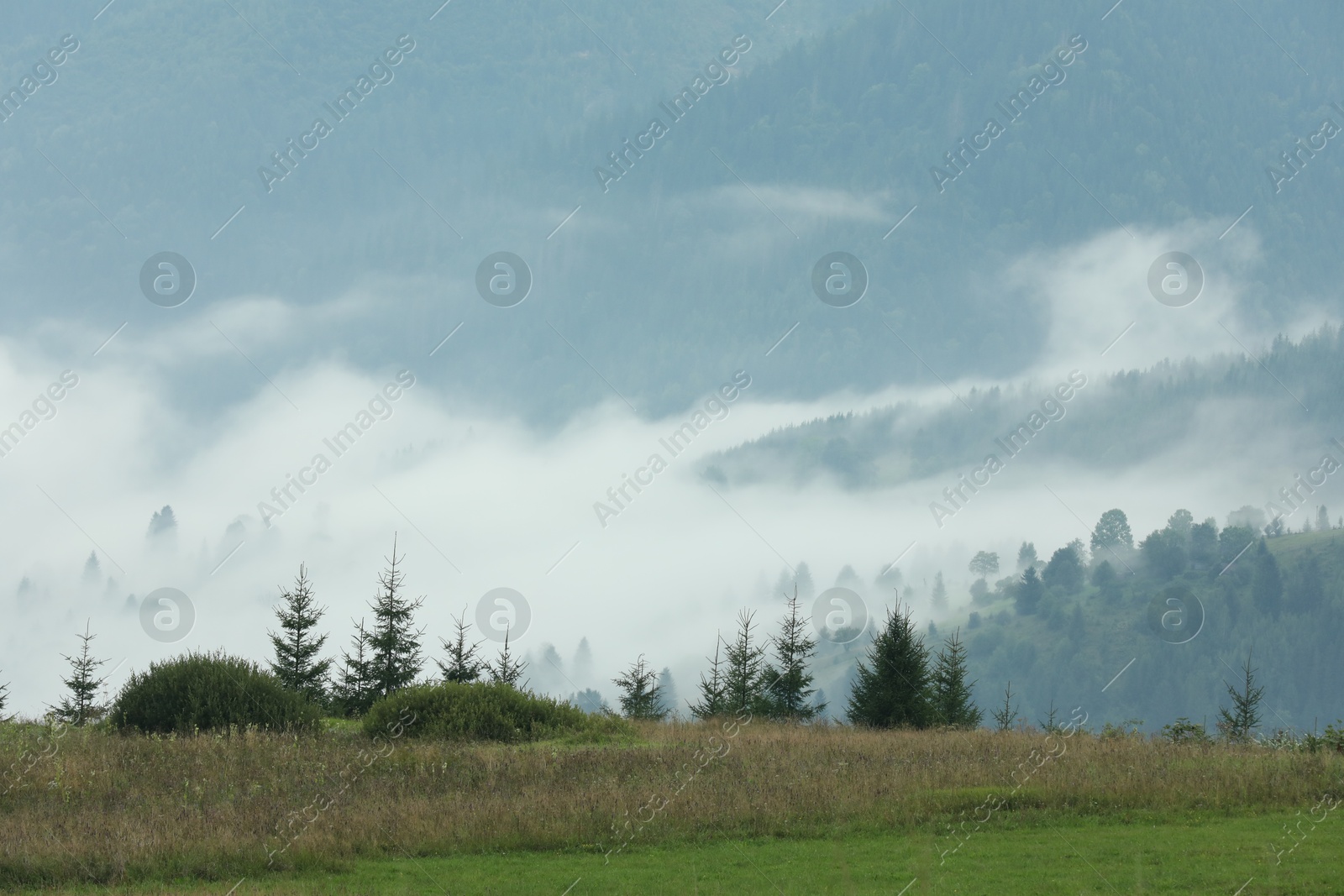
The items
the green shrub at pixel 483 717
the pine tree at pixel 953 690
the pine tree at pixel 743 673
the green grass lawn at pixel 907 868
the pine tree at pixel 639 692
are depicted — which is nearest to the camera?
the green grass lawn at pixel 907 868

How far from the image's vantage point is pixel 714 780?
20719 mm

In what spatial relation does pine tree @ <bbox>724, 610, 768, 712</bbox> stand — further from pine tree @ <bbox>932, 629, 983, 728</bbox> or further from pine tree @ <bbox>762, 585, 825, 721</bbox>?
pine tree @ <bbox>932, 629, 983, 728</bbox>

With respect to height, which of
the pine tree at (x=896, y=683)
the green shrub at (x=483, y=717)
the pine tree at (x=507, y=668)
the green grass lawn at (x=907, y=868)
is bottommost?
the green grass lawn at (x=907, y=868)

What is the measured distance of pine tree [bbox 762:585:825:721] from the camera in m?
42.5

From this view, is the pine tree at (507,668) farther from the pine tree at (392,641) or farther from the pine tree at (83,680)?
the pine tree at (83,680)

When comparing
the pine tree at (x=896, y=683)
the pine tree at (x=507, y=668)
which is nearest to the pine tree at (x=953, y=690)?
the pine tree at (x=896, y=683)

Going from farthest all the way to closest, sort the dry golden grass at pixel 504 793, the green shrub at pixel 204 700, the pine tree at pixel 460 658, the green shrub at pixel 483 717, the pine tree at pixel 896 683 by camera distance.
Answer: the pine tree at pixel 460 658
the pine tree at pixel 896 683
the green shrub at pixel 483 717
the green shrub at pixel 204 700
the dry golden grass at pixel 504 793

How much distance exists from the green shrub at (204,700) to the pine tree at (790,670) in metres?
18.6

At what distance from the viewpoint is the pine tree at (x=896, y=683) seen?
1439 inches

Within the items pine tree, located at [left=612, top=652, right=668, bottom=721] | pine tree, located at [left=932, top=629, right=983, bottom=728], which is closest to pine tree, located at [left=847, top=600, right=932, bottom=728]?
pine tree, located at [left=932, top=629, right=983, bottom=728]

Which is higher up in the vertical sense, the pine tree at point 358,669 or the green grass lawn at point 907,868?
the pine tree at point 358,669

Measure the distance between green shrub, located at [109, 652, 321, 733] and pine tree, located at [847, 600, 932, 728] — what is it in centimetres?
1721

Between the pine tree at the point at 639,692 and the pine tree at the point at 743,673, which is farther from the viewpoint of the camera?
the pine tree at the point at 639,692

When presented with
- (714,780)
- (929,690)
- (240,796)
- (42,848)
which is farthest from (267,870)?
(929,690)
